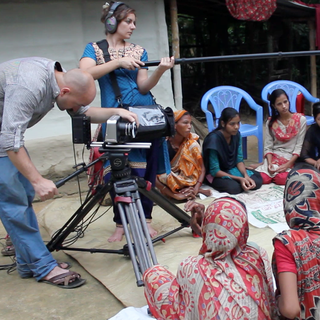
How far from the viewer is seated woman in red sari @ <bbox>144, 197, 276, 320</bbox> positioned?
176 cm

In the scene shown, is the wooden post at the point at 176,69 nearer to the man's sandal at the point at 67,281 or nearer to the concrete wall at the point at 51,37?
the concrete wall at the point at 51,37

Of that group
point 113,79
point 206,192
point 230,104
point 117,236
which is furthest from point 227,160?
point 113,79

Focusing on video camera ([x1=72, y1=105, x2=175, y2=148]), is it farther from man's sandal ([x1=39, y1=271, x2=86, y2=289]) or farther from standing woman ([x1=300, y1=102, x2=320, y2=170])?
standing woman ([x1=300, y1=102, x2=320, y2=170])

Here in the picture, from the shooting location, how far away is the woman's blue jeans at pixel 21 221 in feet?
8.44

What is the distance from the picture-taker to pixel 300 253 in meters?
1.76

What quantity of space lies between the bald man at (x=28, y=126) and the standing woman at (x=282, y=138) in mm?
2571

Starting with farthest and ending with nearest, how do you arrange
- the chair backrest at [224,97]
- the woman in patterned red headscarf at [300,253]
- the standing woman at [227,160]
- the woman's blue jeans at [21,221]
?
the chair backrest at [224,97], the standing woman at [227,160], the woman's blue jeans at [21,221], the woman in patterned red headscarf at [300,253]

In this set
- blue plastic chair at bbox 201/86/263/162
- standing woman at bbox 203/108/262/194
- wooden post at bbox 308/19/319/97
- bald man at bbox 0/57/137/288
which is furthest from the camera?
wooden post at bbox 308/19/319/97

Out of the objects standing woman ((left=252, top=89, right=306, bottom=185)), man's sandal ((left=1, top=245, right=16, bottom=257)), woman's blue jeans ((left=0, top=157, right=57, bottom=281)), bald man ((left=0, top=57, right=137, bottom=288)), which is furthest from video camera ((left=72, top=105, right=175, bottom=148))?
standing woman ((left=252, top=89, right=306, bottom=185))

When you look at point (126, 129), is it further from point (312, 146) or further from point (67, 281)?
point (312, 146)

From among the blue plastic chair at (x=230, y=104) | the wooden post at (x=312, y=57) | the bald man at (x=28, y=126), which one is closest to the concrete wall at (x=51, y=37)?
the blue plastic chair at (x=230, y=104)

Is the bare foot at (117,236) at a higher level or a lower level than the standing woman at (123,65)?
lower

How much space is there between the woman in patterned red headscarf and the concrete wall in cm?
351

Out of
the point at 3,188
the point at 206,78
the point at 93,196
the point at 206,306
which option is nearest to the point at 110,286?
the point at 93,196
